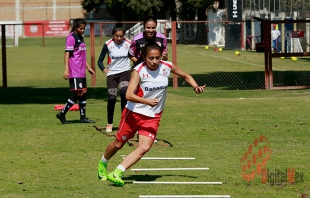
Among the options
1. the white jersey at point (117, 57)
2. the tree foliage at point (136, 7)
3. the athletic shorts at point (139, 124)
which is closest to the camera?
the athletic shorts at point (139, 124)

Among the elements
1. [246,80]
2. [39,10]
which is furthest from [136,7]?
[246,80]

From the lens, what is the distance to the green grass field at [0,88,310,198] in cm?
894

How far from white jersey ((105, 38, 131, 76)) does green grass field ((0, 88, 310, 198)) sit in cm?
122

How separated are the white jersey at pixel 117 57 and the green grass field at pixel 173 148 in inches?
47.8

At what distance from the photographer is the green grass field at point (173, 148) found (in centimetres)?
894

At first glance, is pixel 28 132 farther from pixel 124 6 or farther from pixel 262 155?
pixel 124 6

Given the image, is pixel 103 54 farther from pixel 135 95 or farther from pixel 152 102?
pixel 152 102

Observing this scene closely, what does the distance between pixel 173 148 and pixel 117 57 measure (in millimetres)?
2661

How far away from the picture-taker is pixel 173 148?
39.9 ft

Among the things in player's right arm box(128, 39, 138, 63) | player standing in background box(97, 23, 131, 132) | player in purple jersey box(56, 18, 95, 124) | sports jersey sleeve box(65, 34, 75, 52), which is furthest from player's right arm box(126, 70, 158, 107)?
sports jersey sleeve box(65, 34, 75, 52)

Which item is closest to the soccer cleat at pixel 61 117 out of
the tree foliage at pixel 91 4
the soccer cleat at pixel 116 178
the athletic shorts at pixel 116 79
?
the athletic shorts at pixel 116 79

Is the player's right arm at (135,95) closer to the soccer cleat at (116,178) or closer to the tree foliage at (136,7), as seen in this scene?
the soccer cleat at (116,178)

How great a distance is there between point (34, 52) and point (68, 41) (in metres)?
35.9

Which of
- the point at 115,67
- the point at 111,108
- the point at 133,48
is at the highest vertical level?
the point at 133,48
